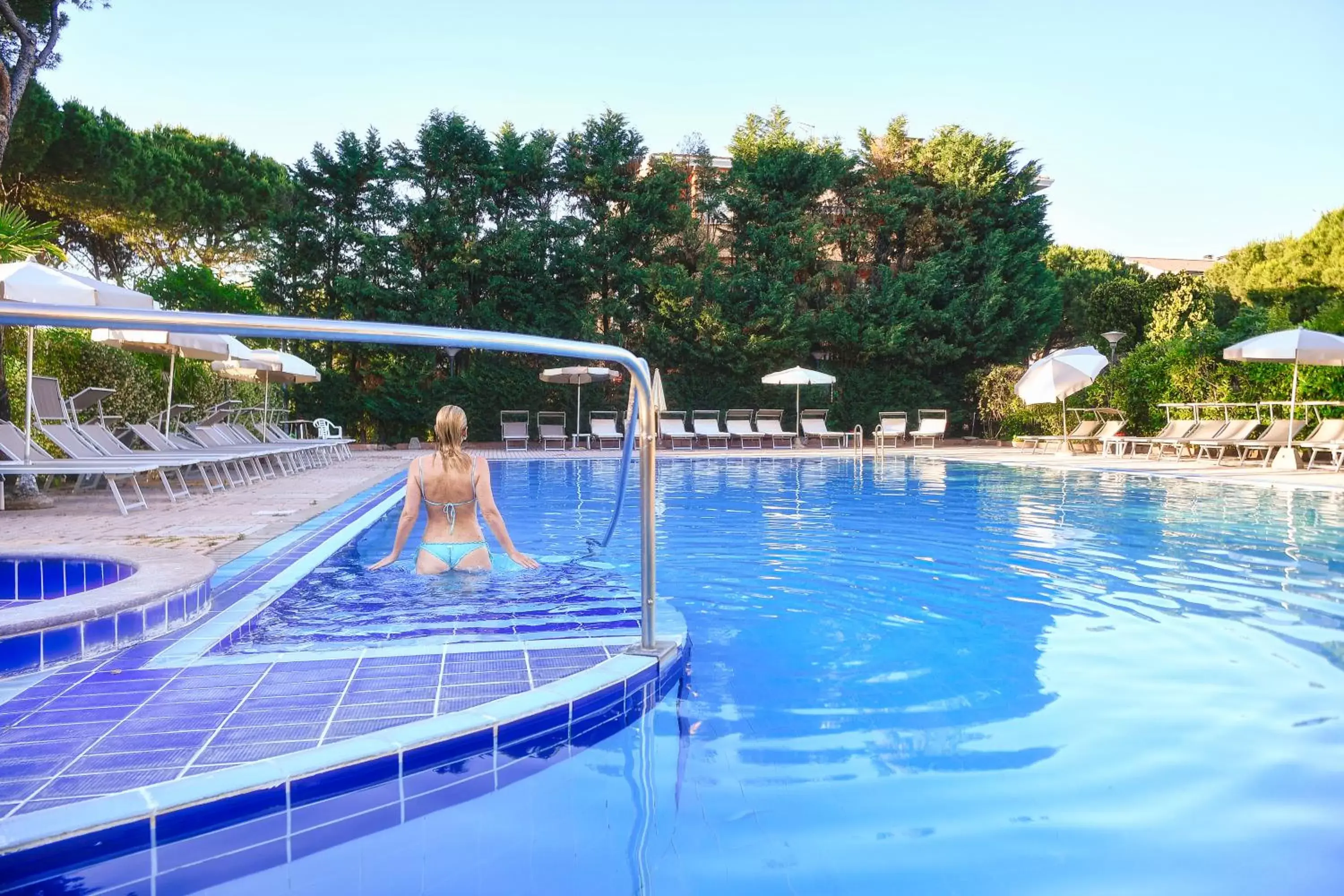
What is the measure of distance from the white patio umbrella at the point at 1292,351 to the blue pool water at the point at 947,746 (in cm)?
851

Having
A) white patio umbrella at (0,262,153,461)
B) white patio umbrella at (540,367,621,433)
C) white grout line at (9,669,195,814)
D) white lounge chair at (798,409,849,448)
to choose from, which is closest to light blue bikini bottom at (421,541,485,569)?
white grout line at (9,669,195,814)

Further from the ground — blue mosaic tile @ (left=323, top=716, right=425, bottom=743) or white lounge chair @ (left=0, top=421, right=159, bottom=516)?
Result: white lounge chair @ (left=0, top=421, right=159, bottom=516)

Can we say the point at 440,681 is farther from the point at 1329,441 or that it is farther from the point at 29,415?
the point at 1329,441

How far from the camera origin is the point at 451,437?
5.30 m

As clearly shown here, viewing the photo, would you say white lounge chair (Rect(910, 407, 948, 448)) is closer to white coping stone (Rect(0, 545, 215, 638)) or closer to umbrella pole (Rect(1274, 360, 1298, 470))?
umbrella pole (Rect(1274, 360, 1298, 470))

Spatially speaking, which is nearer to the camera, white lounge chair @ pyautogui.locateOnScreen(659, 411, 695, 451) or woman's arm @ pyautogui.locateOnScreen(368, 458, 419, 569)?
woman's arm @ pyautogui.locateOnScreen(368, 458, 419, 569)

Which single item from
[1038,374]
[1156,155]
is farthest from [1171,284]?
[1038,374]

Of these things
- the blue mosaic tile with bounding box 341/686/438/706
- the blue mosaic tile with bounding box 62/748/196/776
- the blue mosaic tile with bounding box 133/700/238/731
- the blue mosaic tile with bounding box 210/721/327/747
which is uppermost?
the blue mosaic tile with bounding box 133/700/238/731

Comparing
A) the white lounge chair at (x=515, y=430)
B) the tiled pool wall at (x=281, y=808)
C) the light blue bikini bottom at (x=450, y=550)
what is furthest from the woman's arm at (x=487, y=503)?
the white lounge chair at (x=515, y=430)

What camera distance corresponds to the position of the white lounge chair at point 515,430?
2095 centimetres

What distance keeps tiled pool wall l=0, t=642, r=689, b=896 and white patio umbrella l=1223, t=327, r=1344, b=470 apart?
49.0 ft

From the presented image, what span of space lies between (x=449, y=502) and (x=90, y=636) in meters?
2.15

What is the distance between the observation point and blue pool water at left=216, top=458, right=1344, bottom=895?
2.46 m

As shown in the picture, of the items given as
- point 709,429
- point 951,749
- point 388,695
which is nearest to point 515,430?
point 709,429
